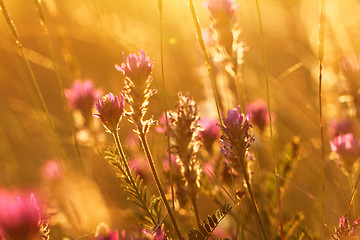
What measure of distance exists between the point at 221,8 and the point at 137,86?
48 cm

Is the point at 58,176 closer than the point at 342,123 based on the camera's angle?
No

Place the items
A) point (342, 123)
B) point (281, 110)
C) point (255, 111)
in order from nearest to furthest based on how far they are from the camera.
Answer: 1. point (342, 123)
2. point (255, 111)
3. point (281, 110)

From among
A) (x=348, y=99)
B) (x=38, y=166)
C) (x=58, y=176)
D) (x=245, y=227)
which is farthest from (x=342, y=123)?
(x=38, y=166)

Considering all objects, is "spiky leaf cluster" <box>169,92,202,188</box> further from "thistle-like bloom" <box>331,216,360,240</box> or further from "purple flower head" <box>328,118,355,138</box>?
"purple flower head" <box>328,118,355,138</box>

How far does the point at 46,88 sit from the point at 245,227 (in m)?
3.22

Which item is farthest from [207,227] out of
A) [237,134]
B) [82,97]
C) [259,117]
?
[82,97]

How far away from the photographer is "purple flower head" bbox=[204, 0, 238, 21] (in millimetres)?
1445

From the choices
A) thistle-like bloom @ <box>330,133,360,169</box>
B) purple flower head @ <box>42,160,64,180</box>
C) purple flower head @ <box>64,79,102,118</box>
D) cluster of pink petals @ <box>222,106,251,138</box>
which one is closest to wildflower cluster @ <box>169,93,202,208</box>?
cluster of pink petals @ <box>222,106,251,138</box>

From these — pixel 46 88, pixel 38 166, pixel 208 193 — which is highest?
pixel 46 88

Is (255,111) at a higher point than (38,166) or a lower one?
lower

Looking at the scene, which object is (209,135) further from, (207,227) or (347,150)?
(207,227)

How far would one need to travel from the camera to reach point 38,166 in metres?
3.12

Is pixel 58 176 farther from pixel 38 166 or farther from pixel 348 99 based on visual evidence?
pixel 348 99

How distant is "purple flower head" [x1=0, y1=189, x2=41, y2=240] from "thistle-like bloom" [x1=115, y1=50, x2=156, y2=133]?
346 mm
